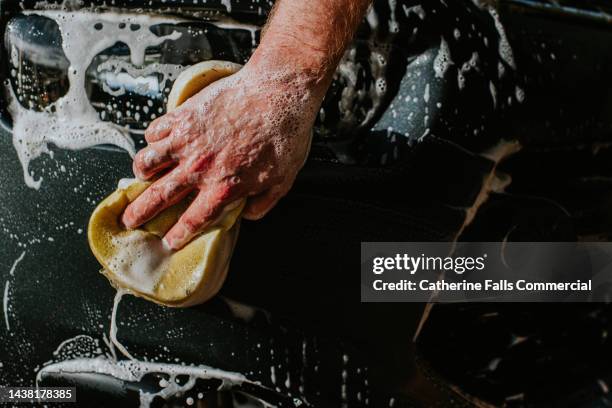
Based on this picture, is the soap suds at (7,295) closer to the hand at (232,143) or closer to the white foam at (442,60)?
the hand at (232,143)

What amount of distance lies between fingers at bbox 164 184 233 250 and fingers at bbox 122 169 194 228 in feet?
0.09

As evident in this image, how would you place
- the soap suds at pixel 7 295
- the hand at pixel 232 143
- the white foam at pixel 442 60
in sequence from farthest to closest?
the soap suds at pixel 7 295, the white foam at pixel 442 60, the hand at pixel 232 143

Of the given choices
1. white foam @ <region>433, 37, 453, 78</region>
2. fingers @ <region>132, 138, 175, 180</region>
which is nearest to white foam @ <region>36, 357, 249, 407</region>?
fingers @ <region>132, 138, 175, 180</region>

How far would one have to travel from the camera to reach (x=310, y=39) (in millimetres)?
1057

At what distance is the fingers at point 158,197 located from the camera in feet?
3.47

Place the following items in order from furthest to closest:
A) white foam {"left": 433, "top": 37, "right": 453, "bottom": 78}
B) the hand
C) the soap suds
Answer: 1. the soap suds
2. white foam {"left": 433, "top": 37, "right": 453, "bottom": 78}
3. the hand

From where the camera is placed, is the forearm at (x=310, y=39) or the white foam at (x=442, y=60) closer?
the forearm at (x=310, y=39)

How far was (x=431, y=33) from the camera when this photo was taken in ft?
3.84

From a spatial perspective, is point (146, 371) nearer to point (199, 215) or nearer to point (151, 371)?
point (151, 371)

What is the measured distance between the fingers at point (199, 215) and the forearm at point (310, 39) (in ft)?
0.69

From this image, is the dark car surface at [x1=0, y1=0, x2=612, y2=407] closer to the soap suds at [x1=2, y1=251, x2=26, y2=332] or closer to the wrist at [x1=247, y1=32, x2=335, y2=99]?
the soap suds at [x1=2, y1=251, x2=26, y2=332]

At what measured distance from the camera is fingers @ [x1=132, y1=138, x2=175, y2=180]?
1055 millimetres

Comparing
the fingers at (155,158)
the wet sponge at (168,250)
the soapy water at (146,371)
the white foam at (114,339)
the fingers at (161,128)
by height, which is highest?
the fingers at (161,128)

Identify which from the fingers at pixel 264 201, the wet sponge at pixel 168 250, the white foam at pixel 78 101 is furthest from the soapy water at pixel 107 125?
the fingers at pixel 264 201
